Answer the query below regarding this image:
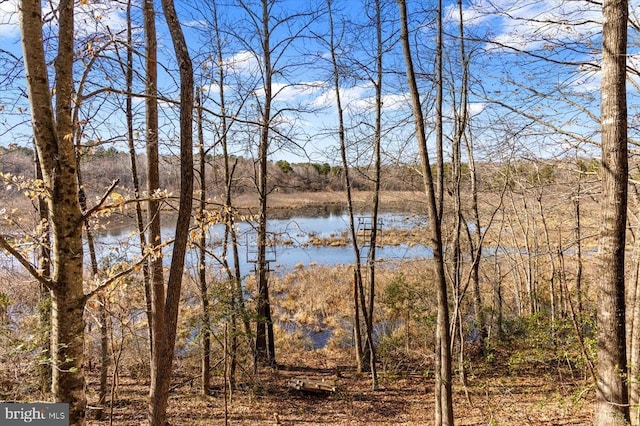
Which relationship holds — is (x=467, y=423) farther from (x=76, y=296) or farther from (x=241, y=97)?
(x=241, y=97)

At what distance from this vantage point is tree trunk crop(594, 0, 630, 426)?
2.72 metres

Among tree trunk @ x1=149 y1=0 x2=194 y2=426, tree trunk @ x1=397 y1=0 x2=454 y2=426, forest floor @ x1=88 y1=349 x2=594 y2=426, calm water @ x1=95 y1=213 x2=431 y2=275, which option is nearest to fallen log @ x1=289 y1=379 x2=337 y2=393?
forest floor @ x1=88 y1=349 x2=594 y2=426

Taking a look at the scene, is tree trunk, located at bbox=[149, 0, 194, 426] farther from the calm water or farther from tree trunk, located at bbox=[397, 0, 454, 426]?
the calm water

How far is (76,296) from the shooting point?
2.40m

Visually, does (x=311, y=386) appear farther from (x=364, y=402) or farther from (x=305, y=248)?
(x=305, y=248)

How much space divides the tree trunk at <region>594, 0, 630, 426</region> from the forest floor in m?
3.89

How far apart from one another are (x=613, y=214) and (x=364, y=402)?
6.61 meters

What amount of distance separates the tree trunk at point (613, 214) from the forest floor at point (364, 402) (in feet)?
12.7

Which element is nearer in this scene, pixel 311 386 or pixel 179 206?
pixel 179 206

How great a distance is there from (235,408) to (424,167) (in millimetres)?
6209

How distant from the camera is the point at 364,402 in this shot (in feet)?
25.9

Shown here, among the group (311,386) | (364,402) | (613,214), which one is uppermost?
(613,214)

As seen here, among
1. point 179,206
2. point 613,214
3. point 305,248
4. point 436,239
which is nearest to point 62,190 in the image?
point 179,206

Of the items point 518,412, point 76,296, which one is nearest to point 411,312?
point 518,412
